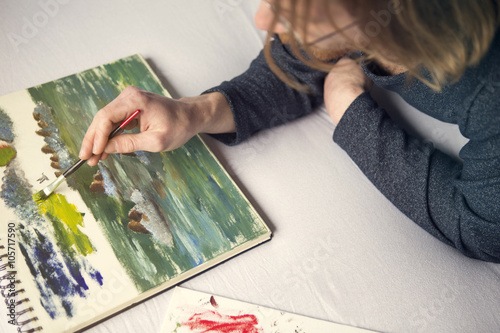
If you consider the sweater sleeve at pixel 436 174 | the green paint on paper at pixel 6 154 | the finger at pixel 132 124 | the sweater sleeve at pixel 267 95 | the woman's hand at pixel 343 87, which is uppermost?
the green paint on paper at pixel 6 154

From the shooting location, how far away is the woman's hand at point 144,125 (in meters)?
0.77

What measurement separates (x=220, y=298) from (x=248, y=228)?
131 millimetres

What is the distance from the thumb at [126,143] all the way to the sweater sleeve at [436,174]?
40 cm

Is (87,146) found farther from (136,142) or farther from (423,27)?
(423,27)

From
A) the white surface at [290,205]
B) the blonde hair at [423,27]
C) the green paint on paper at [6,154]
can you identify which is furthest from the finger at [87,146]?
the blonde hair at [423,27]

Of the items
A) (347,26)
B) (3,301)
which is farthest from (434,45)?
(3,301)

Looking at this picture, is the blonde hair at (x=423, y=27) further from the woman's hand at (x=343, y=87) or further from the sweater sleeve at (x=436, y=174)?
the woman's hand at (x=343, y=87)

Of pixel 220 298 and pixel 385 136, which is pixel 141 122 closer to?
pixel 220 298

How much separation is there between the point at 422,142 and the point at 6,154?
0.80 meters

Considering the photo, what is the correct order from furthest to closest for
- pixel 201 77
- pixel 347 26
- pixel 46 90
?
1. pixel 201 77
2. pixel 46 90
3. pixel 347 26

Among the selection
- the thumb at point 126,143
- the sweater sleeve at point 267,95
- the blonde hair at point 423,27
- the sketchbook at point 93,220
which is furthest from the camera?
the sweater sleeve at point 267,95

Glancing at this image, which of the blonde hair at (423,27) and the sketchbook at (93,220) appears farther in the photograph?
the sketchbook at (93,220)

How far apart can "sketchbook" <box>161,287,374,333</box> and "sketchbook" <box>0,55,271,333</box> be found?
1.7 inches

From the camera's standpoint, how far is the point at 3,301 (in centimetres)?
67
